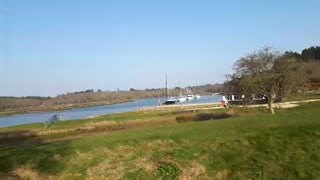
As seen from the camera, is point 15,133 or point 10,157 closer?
point 10,157

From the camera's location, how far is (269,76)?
40938 mm

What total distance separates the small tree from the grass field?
1982 centimetres

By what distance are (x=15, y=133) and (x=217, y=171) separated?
97.5ft

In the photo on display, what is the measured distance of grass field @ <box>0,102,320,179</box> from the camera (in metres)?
16.2

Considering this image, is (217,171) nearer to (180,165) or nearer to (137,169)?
(180,165)

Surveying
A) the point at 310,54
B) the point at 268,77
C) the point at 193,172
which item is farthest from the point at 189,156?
the point at 310,54

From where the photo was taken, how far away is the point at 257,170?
1588 centimetres

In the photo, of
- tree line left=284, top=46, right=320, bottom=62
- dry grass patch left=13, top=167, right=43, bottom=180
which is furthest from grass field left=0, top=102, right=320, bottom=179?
tree line left=284, top=46, right=320, bottom=62

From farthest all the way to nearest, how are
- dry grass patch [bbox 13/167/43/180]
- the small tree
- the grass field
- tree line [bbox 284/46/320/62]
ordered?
tree line [bbox 284/46/320/62] < the small tree < dry grass patch [bbox 13/167/43/180] < the grass field

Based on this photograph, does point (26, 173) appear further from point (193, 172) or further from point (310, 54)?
point (310, 54)

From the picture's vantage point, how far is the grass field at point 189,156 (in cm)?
1620

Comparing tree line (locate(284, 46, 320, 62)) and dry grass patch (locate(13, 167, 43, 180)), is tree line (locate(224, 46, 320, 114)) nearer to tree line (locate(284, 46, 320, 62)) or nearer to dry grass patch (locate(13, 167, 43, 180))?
dry grass patch (locate(13, 167, 43, 180))

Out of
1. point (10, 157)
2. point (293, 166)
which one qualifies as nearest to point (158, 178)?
point (293, 166)

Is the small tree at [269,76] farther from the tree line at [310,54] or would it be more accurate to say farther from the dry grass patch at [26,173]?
the tree line at [310,54]
